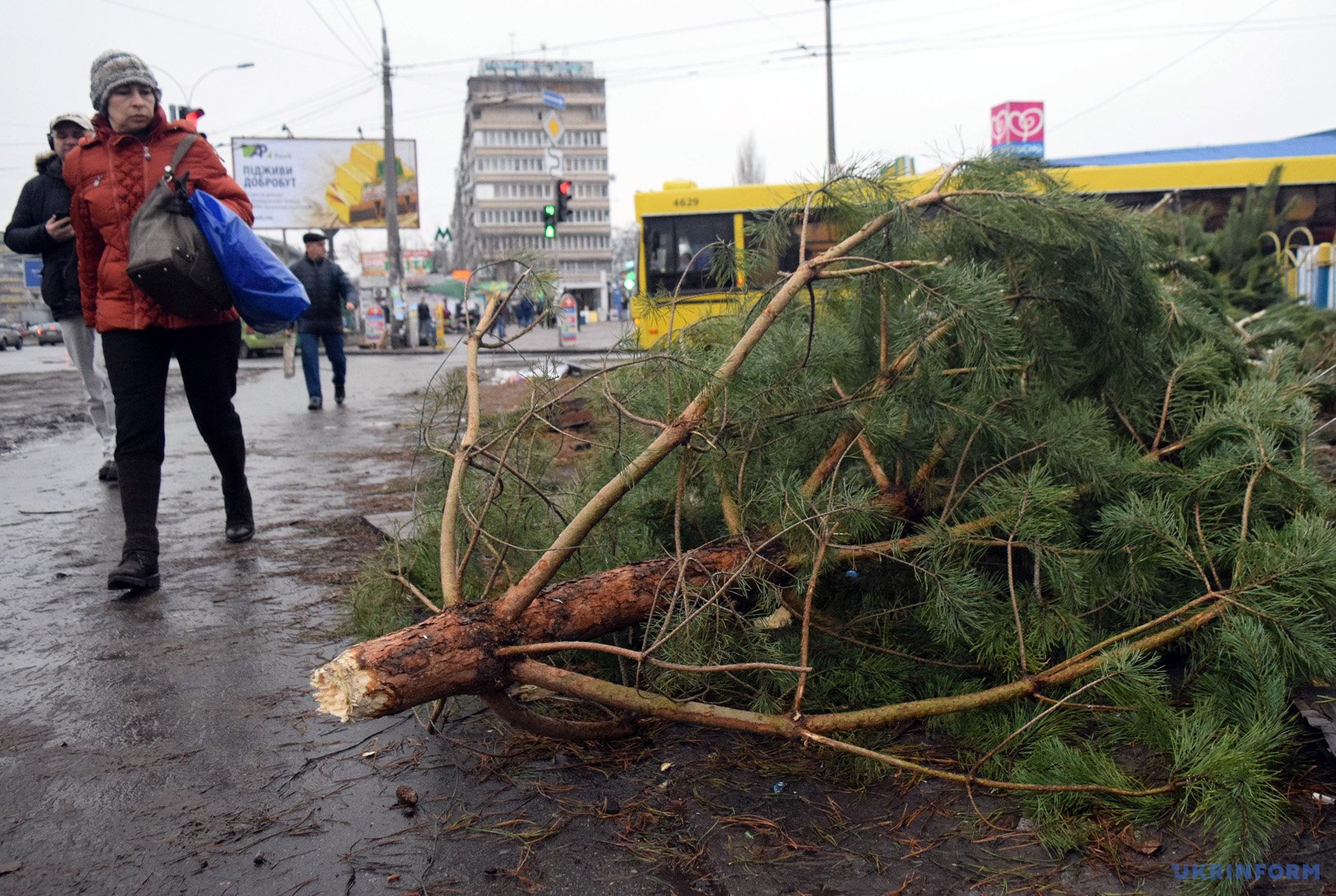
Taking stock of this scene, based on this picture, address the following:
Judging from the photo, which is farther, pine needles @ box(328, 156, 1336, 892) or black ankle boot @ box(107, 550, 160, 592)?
black ankle boot @ box(107, 550, 160, 592)

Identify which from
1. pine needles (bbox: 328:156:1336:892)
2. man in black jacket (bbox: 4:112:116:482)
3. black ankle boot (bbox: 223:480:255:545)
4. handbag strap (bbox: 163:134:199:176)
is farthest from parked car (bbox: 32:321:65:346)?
pine needles (bbox: 328:156:1336:892)

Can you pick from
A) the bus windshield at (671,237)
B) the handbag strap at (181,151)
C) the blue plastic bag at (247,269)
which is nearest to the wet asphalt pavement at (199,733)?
the blue plastic bag at (247,269)

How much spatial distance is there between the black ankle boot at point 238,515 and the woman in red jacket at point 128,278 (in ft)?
2.09

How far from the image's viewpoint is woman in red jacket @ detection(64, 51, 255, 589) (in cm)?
365

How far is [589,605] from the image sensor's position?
2.44 metres

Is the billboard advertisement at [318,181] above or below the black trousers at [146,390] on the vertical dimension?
above

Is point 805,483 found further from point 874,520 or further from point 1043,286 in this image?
point 1043,286

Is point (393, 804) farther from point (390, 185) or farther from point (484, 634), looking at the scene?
point (390, 185)

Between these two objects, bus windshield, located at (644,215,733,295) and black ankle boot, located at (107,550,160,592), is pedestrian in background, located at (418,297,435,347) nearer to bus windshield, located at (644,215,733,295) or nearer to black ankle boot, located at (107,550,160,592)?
bus windshield, located at (644,215,733,295)

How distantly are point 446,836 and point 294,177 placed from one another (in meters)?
37.7

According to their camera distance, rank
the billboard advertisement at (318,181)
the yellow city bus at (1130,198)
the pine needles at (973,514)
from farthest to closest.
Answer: the billboard advertisement at (318,181) < the yellow city bus at (1130,198) < the pine needles at (973,514)

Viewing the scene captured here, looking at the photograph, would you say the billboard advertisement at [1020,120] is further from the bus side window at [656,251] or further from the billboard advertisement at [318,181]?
the billboard advertisement at [318,181]

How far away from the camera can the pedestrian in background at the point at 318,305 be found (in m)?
10.4

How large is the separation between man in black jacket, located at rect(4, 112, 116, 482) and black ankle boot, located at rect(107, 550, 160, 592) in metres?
1.52
